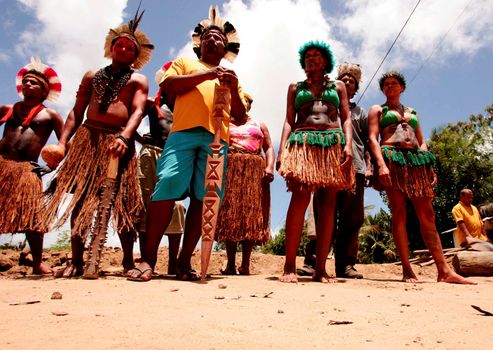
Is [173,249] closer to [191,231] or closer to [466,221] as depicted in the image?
[191,231]

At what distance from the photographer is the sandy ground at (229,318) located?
4.81 ft

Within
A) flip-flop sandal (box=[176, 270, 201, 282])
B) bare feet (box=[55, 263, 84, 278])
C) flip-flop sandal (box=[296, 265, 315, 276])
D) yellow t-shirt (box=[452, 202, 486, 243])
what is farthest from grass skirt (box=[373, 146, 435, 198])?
yellow t-shirt (box=[452, 202, 486, 243])

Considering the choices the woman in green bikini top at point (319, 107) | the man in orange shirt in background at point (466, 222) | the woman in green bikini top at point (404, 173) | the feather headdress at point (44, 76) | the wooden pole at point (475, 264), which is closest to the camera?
the woman in green bikini top at point (319, 107)

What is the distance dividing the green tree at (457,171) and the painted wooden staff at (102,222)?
67.6 ft

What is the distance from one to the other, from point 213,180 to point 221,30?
1.35 metres

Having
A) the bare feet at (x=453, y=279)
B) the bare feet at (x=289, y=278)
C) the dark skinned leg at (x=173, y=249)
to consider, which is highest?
the dark skinned leg at (x=173, y=249)

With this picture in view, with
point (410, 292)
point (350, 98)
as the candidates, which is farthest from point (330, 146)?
point (350, 98)

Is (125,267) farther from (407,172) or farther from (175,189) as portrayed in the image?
(407,172)

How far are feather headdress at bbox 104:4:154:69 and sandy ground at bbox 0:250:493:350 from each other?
2034mm

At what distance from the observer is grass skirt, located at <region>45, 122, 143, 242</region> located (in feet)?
10.6

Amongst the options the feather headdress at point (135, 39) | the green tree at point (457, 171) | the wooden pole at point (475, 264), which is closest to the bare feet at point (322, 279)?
the feather headdress at point (135, 39)

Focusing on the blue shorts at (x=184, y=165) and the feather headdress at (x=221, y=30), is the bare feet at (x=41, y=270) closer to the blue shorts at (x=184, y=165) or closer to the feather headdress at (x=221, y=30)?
the blue shorts at (x=184, y=165)

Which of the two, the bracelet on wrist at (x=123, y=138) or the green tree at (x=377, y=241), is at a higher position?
the green tree at (x=377, y=241)

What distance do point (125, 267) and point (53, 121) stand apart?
1.73m
